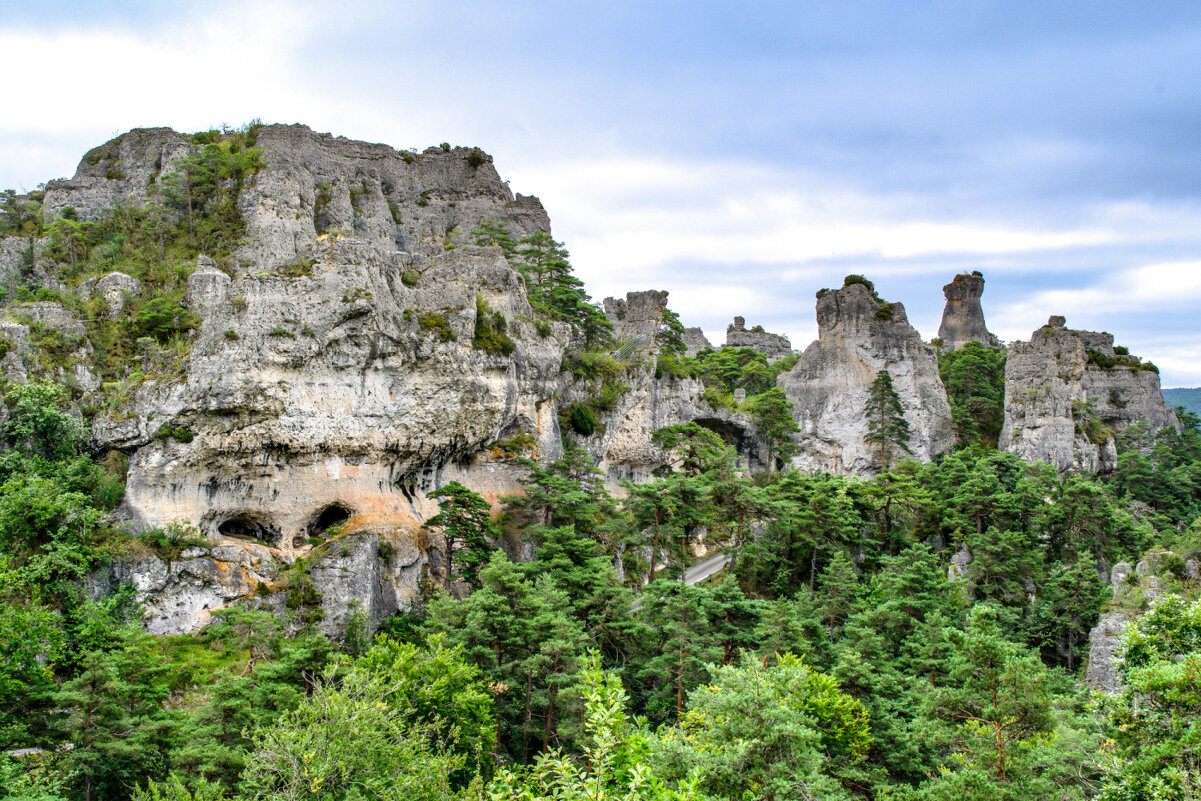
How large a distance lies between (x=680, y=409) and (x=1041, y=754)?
31.4m

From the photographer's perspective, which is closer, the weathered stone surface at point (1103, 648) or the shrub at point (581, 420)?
the weathered stone surface at point (1103, 648)

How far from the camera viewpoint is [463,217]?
49125 mm

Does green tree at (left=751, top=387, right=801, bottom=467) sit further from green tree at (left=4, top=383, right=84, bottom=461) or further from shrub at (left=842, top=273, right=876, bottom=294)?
green tree at (left=4, top=383, right=84, bottom=461)

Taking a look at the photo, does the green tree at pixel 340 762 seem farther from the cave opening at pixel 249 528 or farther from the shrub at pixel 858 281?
the shrub at pixel 858 281

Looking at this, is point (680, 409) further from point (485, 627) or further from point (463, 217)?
point (485, 627)

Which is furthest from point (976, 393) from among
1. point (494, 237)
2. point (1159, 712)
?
point (1159, 712)

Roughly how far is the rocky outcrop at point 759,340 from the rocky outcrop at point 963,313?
16424 mm

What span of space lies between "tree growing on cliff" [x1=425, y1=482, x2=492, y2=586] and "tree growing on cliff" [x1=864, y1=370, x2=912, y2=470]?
26.5 meters

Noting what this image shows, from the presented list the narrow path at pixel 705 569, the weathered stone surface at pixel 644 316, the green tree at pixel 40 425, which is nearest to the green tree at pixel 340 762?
the green tree at pixel 40 425

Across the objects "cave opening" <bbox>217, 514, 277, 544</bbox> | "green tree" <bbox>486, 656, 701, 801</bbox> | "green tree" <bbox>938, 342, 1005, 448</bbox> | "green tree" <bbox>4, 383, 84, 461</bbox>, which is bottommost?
"green tree" <bbox>486, 656, 701, 801</bbox>

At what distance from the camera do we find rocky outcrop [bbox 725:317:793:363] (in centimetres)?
7862

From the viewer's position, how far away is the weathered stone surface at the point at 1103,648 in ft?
76.7

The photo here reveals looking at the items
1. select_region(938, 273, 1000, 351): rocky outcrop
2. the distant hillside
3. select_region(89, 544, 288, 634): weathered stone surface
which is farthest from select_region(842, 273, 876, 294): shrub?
the distant hillside

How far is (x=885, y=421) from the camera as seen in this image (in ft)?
155
